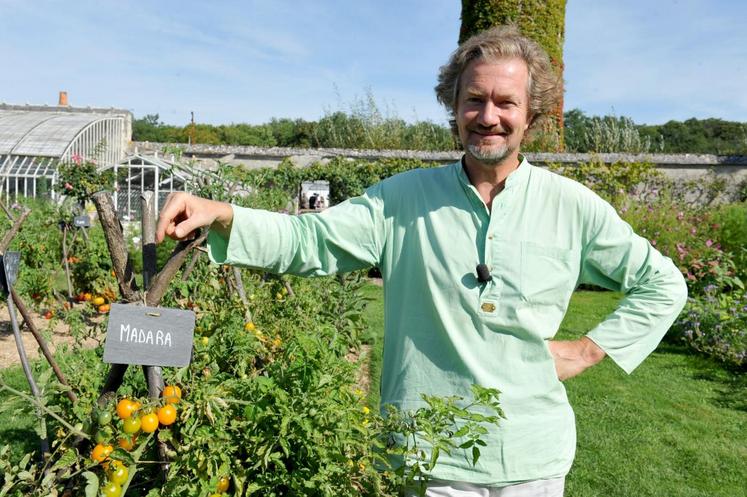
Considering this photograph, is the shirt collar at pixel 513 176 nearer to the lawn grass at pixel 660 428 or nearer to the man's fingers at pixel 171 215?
the man's fingers at pixel 171 215

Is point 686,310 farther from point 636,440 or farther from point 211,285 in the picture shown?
point 211,285

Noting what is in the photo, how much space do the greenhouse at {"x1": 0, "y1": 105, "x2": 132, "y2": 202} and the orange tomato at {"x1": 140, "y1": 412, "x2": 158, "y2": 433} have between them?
43.9 feet

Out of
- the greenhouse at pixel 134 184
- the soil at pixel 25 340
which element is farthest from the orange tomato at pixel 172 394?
the greenhouse at pixel 134 184

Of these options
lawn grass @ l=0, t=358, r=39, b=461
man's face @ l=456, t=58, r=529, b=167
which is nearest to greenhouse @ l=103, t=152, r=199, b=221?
lawn grass @ l=0, t=358, r=39, b=461

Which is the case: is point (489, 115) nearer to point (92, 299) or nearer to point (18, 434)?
point (18, 434)

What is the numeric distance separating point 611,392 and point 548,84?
367 centimetres

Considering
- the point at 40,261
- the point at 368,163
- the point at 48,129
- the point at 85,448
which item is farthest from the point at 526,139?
the point at 48,129

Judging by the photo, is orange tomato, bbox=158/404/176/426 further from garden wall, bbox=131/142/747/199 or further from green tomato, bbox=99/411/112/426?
garden wall, bbox=131/142/747/199

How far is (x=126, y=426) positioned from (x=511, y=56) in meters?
1.20

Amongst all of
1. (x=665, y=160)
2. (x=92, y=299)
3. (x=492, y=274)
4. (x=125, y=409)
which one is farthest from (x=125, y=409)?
(x=665, y=160)

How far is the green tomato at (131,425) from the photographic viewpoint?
4.35 feet

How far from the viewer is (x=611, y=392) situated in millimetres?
4852

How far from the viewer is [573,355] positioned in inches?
66.9

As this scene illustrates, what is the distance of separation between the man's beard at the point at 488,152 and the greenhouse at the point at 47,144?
44.1 feet
